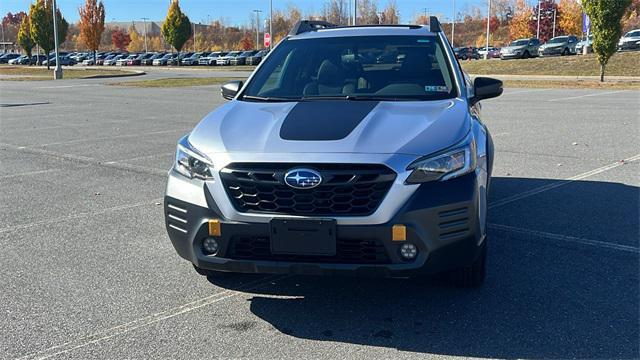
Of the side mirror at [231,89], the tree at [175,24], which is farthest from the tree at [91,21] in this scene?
the side mirror at [231,89]

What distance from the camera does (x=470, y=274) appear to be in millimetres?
4109

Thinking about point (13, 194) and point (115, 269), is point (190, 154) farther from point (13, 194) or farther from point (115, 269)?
point (13, 194)

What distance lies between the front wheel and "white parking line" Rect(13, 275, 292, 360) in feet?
3.88

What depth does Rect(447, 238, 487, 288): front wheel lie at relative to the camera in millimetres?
4070

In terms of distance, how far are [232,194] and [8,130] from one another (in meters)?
11.7

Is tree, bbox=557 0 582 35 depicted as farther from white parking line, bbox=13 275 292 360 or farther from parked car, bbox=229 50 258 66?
white parking line, bbox=13 275 292 360

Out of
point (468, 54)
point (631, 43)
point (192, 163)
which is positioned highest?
point (631, 43)

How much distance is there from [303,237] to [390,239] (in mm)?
466

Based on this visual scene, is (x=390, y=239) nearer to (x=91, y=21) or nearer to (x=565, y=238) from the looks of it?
(x=565, y=238)

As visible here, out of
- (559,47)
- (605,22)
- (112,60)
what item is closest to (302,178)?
(605,22)

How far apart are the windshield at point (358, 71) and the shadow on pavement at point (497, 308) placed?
54.1 inches

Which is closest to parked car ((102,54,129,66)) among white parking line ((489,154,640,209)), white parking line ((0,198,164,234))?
white parking line ((0,198,164,234))

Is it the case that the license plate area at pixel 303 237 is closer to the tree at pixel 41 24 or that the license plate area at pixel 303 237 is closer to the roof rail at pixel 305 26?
the roof rail at pixel 305 26

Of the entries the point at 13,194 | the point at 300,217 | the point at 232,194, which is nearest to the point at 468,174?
the point at 300,217
